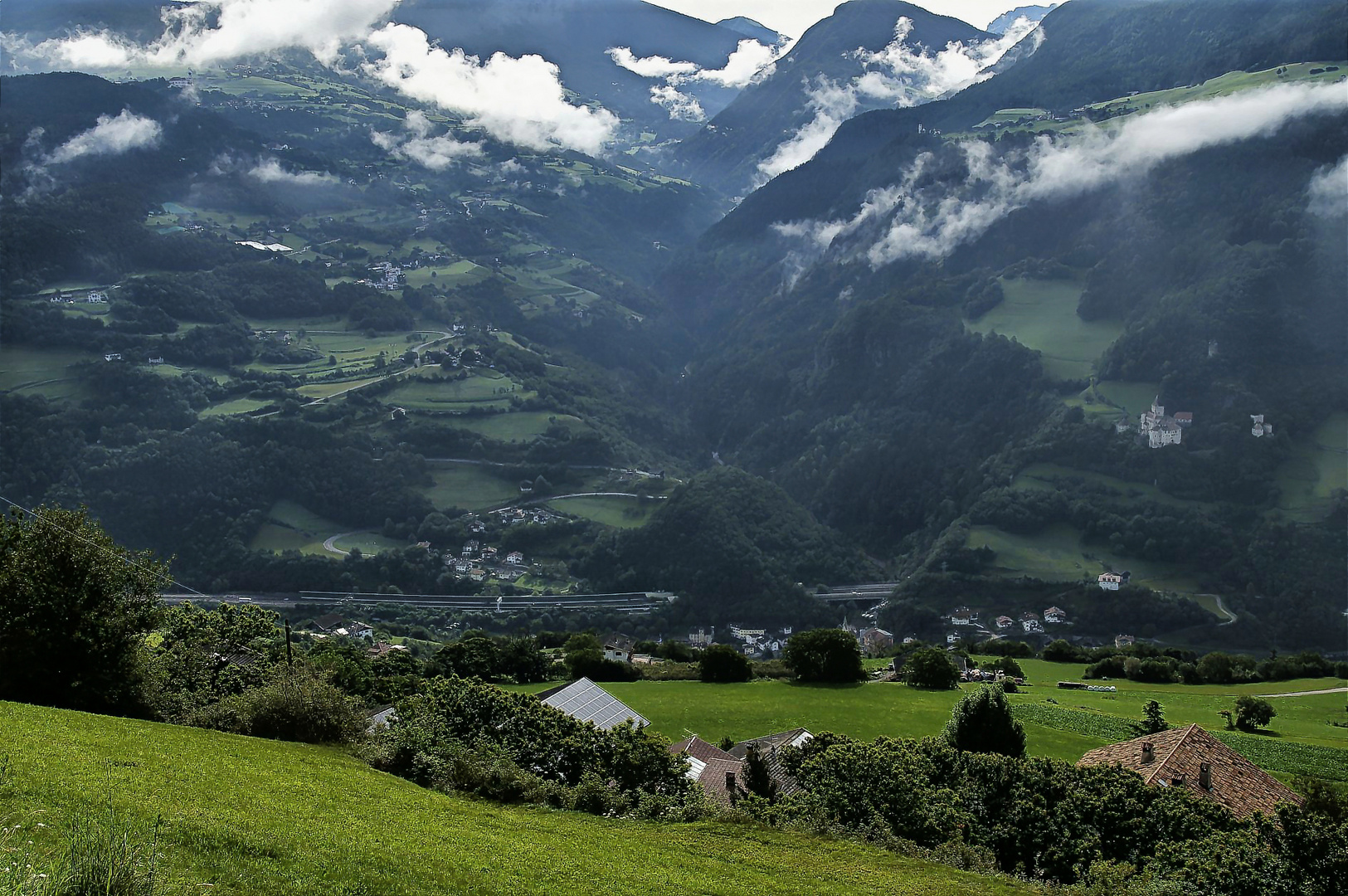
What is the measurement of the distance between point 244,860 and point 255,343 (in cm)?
15137

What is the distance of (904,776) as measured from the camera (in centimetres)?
2306

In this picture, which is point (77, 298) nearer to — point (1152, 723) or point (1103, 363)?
point (1103, 363)

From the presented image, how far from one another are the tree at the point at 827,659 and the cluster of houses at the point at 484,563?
6299 cm

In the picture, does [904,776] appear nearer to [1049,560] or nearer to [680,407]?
[1049,560]

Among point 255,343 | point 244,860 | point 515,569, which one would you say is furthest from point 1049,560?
point 255,343

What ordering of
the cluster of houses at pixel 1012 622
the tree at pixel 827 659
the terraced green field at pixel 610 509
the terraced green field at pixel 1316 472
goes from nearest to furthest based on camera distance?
the tree at pixel 827 659 → the cluster of houses at pixel 1012 622 → the terraced green field at pixel 1316 472 → the terraced green field at pixel 610 509

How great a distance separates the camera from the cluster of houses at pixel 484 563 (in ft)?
360

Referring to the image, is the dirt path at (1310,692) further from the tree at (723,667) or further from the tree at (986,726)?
the tree at (986,726)

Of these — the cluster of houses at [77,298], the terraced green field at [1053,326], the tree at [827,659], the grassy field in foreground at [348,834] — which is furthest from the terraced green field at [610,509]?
the grassy field in foreground at [348,834]

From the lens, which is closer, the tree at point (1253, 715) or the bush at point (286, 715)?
the bush at point (286, 715)

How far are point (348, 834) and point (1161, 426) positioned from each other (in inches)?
4802

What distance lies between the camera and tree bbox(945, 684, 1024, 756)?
3036 centimetres

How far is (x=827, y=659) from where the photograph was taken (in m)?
50.8

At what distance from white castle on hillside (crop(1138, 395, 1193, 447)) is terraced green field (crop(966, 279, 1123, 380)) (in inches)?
595
